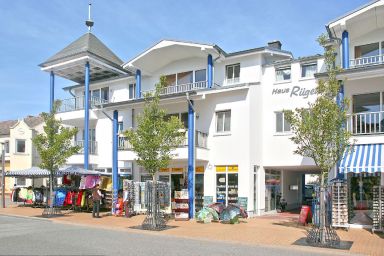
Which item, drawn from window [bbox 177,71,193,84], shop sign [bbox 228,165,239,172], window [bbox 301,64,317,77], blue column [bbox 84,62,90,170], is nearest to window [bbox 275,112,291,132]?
window [bbox 301,64,317,77]

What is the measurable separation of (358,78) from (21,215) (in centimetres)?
1781

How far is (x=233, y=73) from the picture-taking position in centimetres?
2395

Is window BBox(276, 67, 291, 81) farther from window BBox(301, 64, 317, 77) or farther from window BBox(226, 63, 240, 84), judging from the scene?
window BBox(226, 63, 240, 84)

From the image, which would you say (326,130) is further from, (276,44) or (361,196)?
(276,44)

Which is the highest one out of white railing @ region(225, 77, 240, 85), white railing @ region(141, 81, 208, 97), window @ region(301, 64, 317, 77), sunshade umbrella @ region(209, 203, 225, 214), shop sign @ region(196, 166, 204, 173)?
window @ region(301, 64, 317, 77)

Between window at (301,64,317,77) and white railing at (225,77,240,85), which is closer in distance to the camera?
window at (301,64,317,77)

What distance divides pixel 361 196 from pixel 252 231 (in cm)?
561

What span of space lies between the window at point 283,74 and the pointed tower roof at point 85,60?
11518 mm

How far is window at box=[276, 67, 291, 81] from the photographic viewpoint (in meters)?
22.7

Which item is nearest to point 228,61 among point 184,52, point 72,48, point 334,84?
point 184,52

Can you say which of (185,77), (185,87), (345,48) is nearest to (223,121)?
(185,87)

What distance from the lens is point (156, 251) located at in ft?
38.1

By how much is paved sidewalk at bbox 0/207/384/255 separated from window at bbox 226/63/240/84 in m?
7.67

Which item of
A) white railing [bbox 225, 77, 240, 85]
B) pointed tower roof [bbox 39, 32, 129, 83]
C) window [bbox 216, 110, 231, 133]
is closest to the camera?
window [bbox 216, 110, 231, 133]
